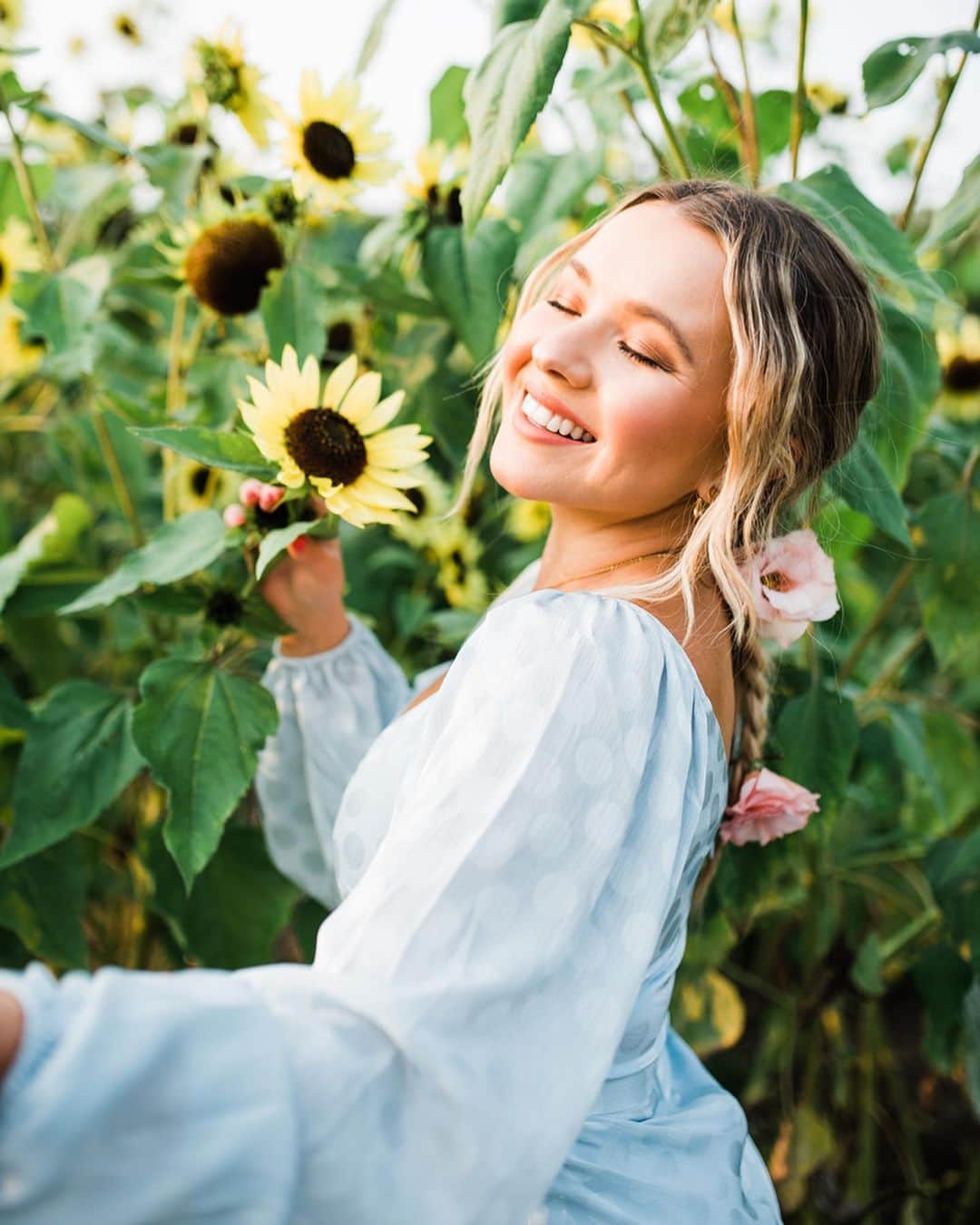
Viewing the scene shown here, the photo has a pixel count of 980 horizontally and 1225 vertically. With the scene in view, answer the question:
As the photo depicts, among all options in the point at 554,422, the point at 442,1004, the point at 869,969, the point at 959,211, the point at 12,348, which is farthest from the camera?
the point at 12,348

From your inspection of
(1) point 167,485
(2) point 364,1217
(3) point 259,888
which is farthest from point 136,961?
(2) point 364,1217

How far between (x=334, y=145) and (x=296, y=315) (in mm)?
176

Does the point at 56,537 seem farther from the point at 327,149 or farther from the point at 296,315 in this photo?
the point at 327,149

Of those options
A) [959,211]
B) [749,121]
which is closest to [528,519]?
[749,121]

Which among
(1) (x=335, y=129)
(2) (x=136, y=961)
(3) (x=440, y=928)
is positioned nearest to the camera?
(3) (x=440, y=928)

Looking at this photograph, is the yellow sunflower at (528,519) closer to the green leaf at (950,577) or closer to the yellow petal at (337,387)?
→ the green leaf at (950,577)

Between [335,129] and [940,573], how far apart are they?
71 cm

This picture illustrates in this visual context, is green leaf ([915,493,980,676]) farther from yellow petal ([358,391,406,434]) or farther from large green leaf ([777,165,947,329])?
yellow petal ([358,391,406,434])

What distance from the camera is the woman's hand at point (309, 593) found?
987 mm

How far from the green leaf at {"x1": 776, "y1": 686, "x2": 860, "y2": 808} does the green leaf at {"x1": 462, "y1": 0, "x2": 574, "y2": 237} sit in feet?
1.71

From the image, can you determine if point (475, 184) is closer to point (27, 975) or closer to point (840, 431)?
point (840, 431)

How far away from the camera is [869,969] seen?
130cm

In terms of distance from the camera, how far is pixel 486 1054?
0.57m

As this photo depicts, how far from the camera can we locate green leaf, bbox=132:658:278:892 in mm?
896
